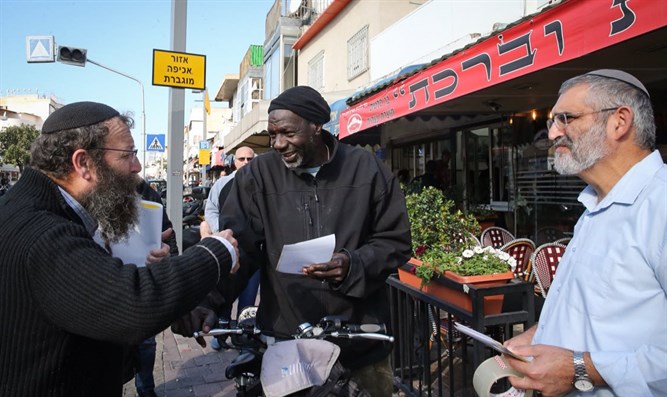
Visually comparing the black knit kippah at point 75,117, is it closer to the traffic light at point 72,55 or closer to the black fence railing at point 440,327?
the black fence railing at point 440,327

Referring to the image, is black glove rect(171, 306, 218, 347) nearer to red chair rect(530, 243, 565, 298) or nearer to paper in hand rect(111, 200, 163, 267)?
paper in hand rect(111, 200, 163, 267)

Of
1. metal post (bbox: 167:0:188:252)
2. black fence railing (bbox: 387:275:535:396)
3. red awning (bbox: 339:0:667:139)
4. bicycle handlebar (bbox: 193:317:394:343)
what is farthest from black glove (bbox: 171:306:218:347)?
metal post (bbox: 167:0:188:252)

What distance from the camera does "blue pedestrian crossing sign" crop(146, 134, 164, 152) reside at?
1766 cm

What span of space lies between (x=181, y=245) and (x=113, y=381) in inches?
183

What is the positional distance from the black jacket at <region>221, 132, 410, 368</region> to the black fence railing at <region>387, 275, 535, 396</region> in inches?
40.3

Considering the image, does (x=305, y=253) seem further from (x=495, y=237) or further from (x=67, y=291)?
(x=495, y=237)

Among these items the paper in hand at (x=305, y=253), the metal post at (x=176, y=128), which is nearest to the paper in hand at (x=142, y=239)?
the paper in hand at (x=305, y=253)

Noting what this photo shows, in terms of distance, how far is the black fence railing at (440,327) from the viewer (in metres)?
3.00

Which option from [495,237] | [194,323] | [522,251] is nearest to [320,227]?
[194,323]

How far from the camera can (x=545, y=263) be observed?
4301mm

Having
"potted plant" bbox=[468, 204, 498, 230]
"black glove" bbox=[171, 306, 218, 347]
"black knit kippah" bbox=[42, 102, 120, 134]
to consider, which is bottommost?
"black glove" bbox=[171, 306, 218, 347]

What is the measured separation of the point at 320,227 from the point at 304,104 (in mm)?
562

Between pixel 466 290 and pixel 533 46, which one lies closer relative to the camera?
pixel 466 290

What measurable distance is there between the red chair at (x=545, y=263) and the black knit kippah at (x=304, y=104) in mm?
2864
